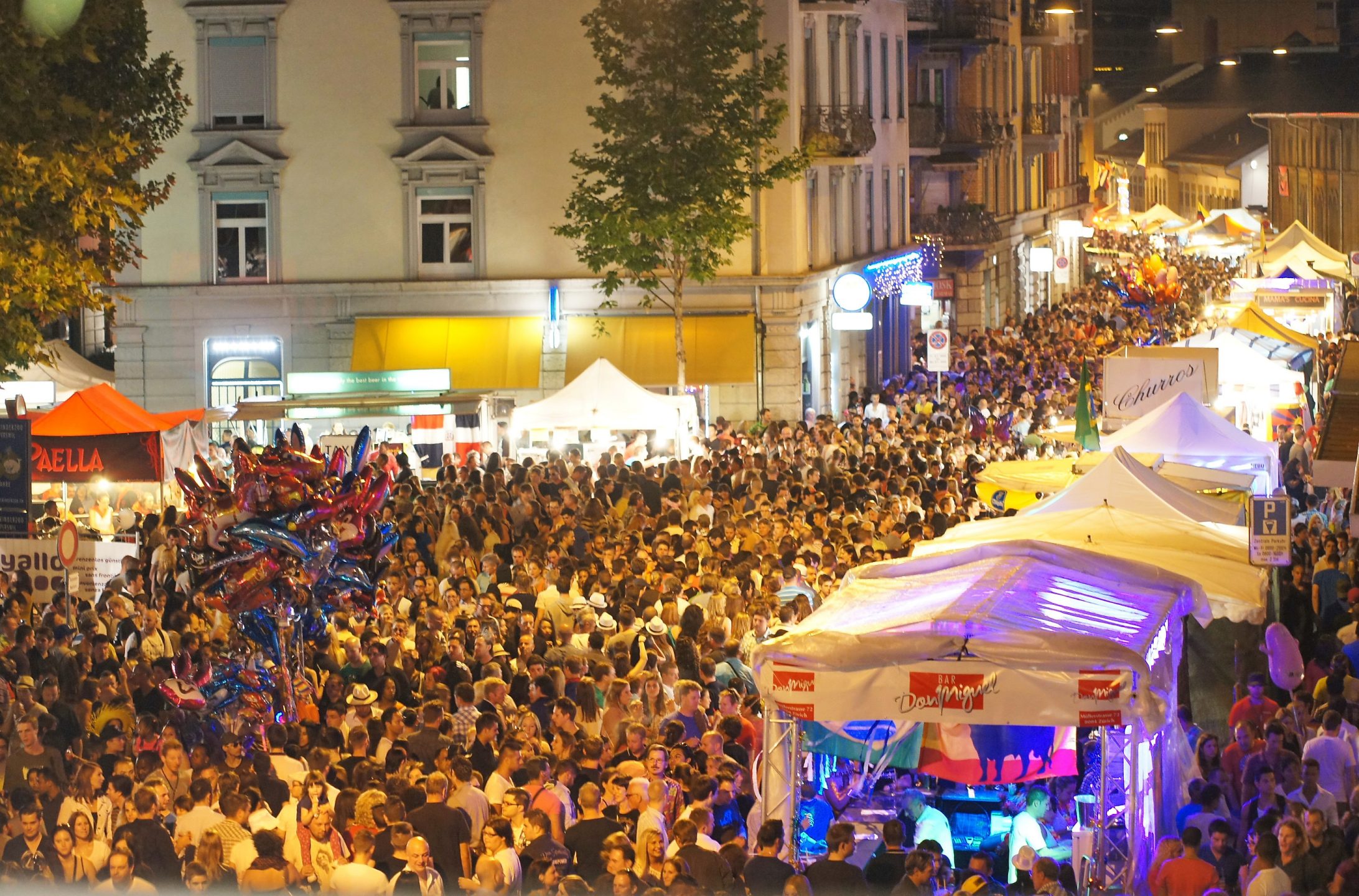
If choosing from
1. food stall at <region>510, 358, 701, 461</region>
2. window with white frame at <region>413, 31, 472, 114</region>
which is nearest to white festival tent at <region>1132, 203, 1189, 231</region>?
window with white frame at <region>413, 31, 472, 114</region>

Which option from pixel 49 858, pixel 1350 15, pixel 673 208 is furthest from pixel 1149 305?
pixel 1350 15

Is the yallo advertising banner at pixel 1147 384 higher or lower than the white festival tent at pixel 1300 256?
lower

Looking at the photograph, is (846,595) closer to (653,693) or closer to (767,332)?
(653,693)

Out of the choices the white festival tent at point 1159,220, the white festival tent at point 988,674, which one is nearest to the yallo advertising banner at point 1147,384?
the white festival tent at point 988,674

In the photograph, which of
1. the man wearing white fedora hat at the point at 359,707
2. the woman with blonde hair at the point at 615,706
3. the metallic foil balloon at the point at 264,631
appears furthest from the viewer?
the metallic foil balloon at the point at 264,631

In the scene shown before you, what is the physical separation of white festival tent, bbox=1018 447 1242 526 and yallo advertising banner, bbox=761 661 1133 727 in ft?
22.6

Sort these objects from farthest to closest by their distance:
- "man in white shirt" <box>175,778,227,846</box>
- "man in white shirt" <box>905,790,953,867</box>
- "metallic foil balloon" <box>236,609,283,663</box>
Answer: "metallic foil balloon" <box>236,609,283,663</box> < "man in white shirt" <box>905,790,953,867</box> < "man in white shirt" <box>175,778,227,846</box>

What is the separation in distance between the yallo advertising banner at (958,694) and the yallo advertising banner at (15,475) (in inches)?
389

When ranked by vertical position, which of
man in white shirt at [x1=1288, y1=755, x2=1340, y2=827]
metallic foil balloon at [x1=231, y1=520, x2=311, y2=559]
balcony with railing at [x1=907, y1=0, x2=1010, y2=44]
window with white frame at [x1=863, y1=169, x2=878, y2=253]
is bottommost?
man in white shirt at [x1=1288, y1=755, x2=1340, y2=827]

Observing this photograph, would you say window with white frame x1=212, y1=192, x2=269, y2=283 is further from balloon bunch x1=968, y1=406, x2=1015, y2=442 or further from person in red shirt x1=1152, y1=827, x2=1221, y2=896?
person in red shirt x1=1152, y1=827, x2=1221, y2=896

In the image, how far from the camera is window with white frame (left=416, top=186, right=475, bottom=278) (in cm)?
3488

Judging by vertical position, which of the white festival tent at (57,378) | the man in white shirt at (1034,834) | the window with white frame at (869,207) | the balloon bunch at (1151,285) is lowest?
the man in white shirt at (1034,834)

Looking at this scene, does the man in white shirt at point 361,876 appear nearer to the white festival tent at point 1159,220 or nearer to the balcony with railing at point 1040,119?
the balcony with railing at point 1040,119

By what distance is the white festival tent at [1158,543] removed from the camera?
13.2 m
